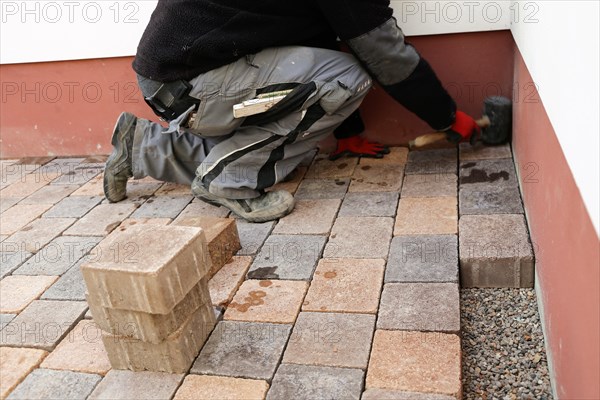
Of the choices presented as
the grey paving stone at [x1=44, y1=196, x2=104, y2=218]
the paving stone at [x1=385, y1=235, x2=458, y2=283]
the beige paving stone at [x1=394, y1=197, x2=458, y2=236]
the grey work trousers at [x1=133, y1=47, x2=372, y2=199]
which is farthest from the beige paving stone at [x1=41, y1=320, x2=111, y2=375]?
the beige paving stone at [x1=394, y1=197, x2=458, y2=236]

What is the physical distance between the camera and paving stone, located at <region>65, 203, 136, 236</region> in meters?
3.17

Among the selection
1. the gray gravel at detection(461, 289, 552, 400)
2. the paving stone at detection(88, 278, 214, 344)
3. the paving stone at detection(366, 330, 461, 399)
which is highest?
the paving stone at detection(88, 278, 214, 344)

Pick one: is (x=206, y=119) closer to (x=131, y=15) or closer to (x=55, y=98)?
(x=131, y=15)

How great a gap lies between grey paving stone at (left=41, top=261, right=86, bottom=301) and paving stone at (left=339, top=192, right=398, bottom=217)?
1.25 metres

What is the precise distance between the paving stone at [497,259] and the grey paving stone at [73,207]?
2.13 metres

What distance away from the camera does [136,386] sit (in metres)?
1.99

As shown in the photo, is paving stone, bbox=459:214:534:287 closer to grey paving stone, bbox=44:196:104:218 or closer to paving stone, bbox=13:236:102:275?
paving stone, bbox=13:236:102:275

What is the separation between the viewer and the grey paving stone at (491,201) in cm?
275

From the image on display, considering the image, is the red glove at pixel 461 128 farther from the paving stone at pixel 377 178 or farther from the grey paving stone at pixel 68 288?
the grey paving stone at pixel 68 288

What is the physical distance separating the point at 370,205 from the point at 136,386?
1.49 m

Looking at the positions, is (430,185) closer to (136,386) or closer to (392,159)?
(392,159)

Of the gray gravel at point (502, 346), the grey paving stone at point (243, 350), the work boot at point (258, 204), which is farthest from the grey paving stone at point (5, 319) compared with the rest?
the gray gravel at point (502, 346)

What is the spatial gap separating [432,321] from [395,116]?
1.83 m

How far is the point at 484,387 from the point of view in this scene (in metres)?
1.93
